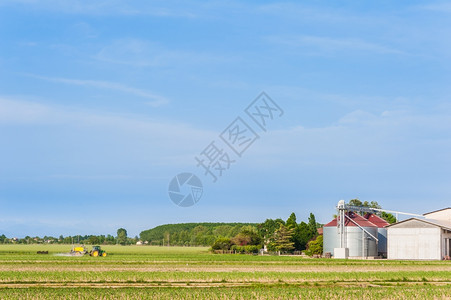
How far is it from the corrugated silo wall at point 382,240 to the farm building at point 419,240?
286 inches

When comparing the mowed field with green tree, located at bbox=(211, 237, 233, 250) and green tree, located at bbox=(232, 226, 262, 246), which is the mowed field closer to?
green tree, located at bbox=(211, 237, 233, 250)

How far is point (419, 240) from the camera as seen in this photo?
10281 cm

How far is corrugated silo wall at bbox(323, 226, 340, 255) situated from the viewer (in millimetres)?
110812

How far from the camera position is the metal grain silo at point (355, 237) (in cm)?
10906

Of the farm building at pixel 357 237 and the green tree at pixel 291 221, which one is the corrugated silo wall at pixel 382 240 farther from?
the green tree at pixel 291 221

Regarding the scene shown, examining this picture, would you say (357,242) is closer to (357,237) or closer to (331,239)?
(357,237)

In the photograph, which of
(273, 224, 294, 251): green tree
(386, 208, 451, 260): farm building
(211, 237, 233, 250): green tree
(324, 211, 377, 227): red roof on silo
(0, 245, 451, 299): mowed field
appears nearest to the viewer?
(0, 245, 451, 299): mowed field

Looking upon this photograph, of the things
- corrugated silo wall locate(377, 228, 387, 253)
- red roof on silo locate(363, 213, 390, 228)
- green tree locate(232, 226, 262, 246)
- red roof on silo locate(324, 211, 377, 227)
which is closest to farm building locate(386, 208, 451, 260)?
red roof on silo locate(324, 211, 377, 227)

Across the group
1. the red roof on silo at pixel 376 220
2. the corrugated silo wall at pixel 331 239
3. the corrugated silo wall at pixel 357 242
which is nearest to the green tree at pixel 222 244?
the red roof on silo at pixel 376 220

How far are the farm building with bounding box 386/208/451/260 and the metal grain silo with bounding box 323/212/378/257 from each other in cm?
442

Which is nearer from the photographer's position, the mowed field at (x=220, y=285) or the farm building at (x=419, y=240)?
the mowed field at (x=220, y=285)

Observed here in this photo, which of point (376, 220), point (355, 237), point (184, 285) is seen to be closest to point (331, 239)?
point (355, 237)

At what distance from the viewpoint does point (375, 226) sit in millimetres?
113250

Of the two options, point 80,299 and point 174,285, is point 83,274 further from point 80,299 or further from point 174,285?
point 80,299
